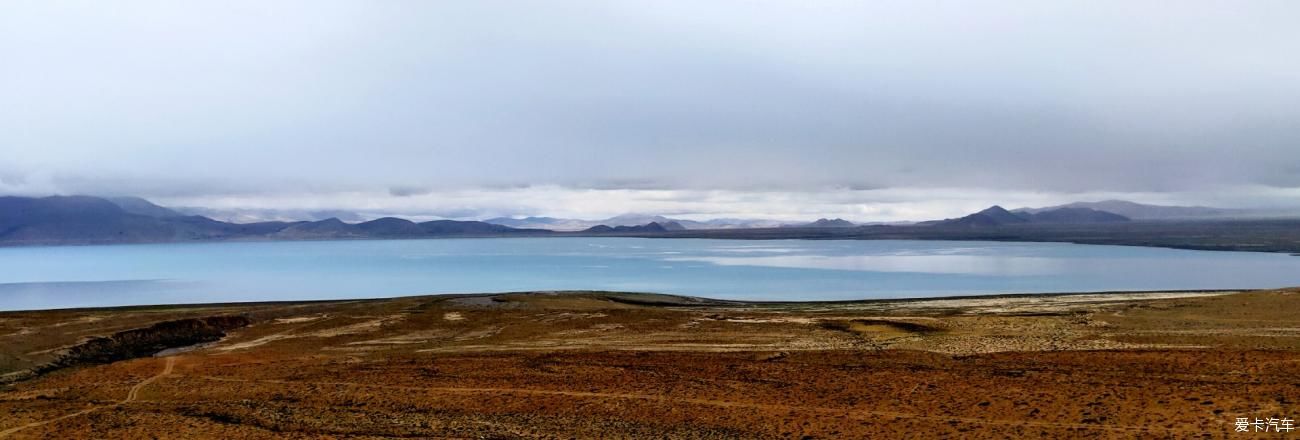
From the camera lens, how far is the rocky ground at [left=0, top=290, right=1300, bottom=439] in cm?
1451

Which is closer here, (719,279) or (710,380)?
(710,380)

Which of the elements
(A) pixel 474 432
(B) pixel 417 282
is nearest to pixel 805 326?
(A) pixel 474 432

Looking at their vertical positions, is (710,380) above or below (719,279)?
above

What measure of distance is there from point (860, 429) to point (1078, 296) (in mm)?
38385

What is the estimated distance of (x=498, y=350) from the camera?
24594 mm

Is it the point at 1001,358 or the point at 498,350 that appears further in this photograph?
the point at 498,350

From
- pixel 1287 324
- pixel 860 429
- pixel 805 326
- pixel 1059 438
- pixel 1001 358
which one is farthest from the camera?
pixel 805 326

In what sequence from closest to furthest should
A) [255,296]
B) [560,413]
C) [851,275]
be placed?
1. [560,413]
2. [255,296]
3. [851,275]

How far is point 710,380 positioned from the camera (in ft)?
60.5

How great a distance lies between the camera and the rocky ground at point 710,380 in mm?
14508

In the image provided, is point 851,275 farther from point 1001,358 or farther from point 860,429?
point 860,429

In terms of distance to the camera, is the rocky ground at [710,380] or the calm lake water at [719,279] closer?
the rocky ground at [710,380]

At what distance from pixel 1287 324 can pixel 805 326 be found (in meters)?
15.3

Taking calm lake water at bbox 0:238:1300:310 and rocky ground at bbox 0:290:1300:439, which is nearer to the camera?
rocky ground at bbox 0:290:1300:439
